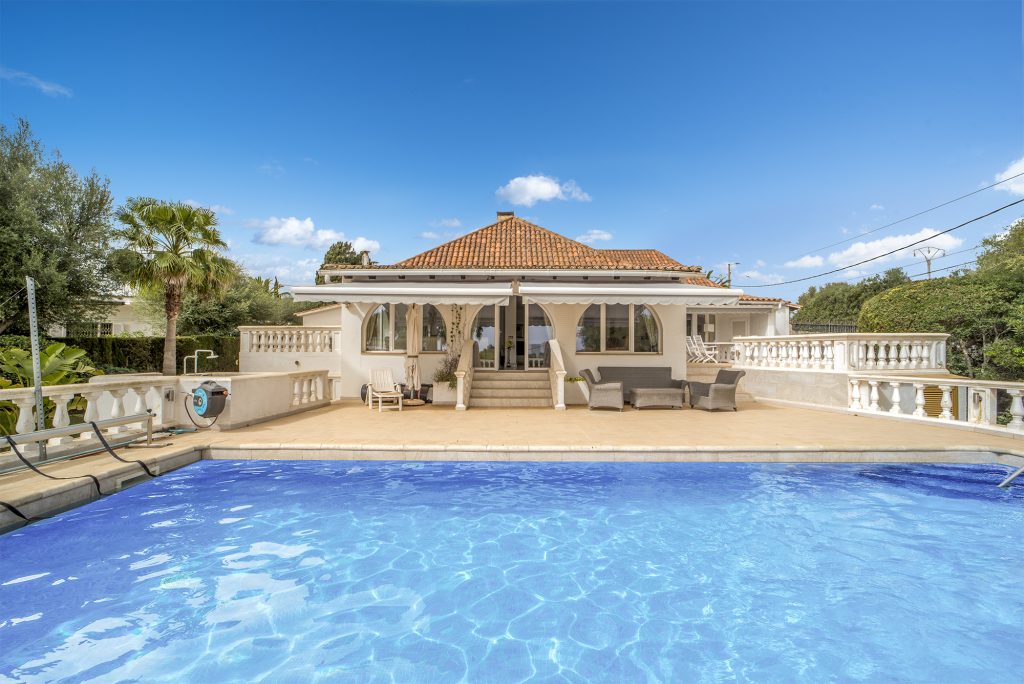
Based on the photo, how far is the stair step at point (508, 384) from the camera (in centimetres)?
1962

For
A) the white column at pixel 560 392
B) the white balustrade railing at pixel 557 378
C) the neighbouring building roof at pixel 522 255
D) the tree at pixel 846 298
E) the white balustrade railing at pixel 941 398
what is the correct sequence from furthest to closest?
the tree at pixel 846 298 → the neighbouring building roof at pixel 522 255 → the white balustrade railing at pixel 557 378 → the white column at pixel 560 392 → the white balustrade railing at pixel 941 398

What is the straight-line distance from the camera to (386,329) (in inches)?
841

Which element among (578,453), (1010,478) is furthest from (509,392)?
(1010,478)

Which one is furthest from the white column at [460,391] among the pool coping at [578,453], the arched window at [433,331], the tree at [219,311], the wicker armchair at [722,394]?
the tree at [219,311]

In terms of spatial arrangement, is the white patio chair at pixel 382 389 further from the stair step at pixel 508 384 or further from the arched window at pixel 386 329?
the stair step at pixel 508 384

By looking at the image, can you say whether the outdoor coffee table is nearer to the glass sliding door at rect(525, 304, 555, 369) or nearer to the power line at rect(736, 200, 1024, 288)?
the glass sliding door at rect(525, 304, 555, 369)

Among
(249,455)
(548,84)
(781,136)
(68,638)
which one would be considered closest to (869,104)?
(781,136)

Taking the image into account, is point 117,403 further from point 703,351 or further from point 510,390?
point 703,351

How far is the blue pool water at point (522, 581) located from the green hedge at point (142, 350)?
20449 millimetres

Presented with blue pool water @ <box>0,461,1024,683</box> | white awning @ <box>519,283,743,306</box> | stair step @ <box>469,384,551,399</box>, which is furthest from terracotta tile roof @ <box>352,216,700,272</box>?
blue pool water @ <box>0,461,1024,683</box>

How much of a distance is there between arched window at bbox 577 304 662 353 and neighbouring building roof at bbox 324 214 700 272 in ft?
6.53

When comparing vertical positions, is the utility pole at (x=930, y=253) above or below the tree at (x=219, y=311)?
above

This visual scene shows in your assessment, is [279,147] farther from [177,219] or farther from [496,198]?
[496,198]

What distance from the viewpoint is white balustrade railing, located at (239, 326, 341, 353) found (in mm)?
23953
